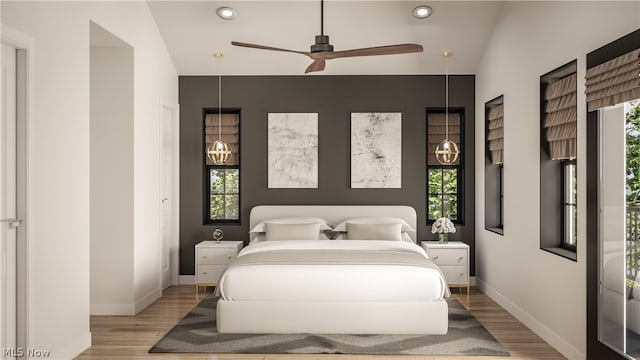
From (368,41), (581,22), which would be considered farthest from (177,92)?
(581,22)

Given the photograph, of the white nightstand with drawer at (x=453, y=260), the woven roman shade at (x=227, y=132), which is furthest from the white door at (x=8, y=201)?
the white nightstand with drawer at (x=453, y=260)

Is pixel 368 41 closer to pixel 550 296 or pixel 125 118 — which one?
pixel 125 118

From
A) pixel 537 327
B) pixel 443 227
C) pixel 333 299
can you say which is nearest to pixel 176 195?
pixel 333 299

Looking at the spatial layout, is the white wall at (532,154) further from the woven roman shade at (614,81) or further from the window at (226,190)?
the window at (226,190)

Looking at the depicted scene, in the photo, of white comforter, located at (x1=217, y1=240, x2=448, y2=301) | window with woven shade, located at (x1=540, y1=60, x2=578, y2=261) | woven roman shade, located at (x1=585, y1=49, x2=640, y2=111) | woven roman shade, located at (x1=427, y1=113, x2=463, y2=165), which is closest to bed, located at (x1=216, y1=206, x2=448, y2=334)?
white comforter, located at (x1=217, y1=240, x2=448, y2=301)

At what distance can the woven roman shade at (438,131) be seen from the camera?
660cm

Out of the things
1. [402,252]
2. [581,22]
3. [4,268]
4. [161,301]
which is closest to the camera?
[4,268]

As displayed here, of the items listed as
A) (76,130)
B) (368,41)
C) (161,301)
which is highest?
(368,41)

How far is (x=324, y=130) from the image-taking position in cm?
655

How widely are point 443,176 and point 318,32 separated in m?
2.24

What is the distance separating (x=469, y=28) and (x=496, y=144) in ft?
4.04

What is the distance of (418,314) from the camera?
428 centimetres

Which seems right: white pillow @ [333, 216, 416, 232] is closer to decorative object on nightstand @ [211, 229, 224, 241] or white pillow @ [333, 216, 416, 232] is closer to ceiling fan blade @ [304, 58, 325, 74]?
decorative object on nightstand @ [211, 229, 224, 241]

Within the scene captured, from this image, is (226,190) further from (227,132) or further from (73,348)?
(73,348)
